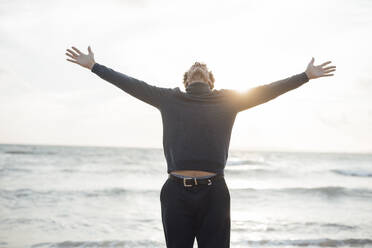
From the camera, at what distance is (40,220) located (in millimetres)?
9023

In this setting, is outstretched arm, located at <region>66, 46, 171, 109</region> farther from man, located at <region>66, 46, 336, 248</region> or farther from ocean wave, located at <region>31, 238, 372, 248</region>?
ocean wave, located at <region>31, 238, 372, 248</region>

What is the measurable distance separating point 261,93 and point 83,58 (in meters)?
1.21

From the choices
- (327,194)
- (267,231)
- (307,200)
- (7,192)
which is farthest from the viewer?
(327,194)

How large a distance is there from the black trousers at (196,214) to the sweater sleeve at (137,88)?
52cm

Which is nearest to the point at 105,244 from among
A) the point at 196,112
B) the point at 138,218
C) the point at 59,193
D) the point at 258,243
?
the point at 138,218

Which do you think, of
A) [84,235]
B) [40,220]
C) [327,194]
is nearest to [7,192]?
[40,220]

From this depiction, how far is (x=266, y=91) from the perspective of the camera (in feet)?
8.70

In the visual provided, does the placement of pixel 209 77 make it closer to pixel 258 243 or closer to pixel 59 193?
pixel 258 243

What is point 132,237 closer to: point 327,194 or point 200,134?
point 200,134

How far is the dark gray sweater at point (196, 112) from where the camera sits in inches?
97.5

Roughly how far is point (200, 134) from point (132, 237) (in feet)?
19.3

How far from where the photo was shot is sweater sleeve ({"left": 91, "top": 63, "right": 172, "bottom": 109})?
8.48ft

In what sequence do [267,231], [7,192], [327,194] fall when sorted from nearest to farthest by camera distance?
[267,231] → [7,192] → [327,194]

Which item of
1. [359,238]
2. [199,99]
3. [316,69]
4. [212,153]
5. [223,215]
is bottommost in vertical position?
[359,238]
